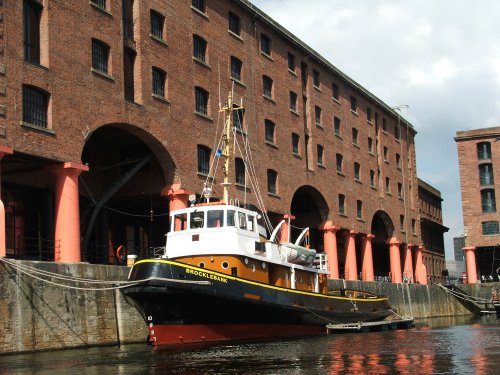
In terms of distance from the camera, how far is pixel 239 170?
43312 mm

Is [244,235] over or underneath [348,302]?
over

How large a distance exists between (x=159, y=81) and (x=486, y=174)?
53676mm

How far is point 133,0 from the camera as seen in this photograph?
3691 centimetres

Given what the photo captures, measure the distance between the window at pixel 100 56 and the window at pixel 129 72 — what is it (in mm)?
1457

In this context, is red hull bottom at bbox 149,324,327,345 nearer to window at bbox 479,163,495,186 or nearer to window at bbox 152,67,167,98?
window at bbox 152,67,167,98

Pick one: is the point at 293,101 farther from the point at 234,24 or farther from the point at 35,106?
the point at 35,106

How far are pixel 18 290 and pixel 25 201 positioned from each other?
12.6 metres

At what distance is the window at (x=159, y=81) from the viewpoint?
37.3 meters

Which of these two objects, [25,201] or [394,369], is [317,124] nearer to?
[25,201]

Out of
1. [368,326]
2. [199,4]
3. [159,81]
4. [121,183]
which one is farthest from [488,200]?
[121,183]

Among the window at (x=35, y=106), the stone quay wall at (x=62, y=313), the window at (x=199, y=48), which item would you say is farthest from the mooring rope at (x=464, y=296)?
the window at (x=35, y=106)

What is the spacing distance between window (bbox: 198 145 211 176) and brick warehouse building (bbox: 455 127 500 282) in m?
47.6

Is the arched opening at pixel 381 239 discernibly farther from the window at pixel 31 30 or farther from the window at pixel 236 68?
the window at pixel 31 30

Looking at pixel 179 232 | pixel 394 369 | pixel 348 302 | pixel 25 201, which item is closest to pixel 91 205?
pixel 25 201
